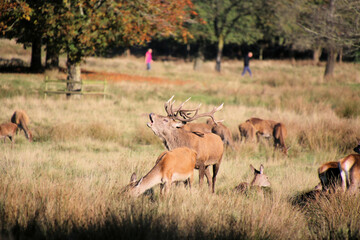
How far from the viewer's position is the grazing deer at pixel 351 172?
18.9 feet

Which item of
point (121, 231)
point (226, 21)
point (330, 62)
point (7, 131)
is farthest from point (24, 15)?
point (226, 21)

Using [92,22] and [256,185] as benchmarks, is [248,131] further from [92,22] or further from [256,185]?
[92,22]

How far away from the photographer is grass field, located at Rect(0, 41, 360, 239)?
181 inches

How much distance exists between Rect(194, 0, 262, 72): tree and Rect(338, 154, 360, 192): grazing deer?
33614mm

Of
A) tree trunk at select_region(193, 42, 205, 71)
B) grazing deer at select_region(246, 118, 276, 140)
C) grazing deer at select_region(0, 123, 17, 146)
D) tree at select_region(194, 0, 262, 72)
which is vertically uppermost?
tree at select_region(194, 0, 262, 72)

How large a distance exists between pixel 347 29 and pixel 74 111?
1088 centimetres

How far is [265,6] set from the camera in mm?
39125

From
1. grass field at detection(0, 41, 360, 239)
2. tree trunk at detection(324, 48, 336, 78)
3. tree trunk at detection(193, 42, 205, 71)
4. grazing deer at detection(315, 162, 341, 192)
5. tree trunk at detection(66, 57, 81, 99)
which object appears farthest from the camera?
tree trunk at detection(193, 42, 205, 71)

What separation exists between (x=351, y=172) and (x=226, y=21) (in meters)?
35.7

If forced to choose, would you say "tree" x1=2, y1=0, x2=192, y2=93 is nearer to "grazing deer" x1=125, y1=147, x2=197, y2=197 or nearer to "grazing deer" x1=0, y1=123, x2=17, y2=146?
"grazing deer" x1=0, y1=123, x2=17, y2=146

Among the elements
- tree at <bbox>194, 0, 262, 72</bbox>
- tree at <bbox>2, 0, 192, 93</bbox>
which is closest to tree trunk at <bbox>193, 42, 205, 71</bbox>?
tree at <bbox>194, 0, 262, 72</bbox>

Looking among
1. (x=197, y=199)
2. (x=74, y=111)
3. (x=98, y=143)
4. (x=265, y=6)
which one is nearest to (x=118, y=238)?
(x=197, y=199)

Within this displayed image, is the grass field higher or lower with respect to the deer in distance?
lower

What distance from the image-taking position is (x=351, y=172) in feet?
18.9
